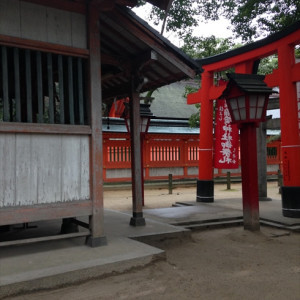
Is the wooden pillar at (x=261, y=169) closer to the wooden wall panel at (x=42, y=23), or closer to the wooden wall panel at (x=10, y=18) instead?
the wooden wall panel at (x=42, y=23)

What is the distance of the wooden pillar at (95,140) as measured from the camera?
5121 millimetres

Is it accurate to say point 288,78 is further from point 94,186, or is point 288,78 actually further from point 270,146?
point 270,146

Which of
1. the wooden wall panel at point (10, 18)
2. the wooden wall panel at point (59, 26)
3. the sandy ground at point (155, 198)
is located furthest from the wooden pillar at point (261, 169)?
the wooden wall panel at point (10, 18)

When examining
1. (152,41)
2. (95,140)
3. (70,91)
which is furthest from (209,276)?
(152,41)

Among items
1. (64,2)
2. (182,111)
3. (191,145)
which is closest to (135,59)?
(64,2)

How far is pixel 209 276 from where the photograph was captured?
4625mm

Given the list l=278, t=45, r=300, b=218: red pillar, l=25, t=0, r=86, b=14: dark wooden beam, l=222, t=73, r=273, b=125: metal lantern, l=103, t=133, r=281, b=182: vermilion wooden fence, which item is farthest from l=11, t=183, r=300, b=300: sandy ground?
l=103, t=133, r=281, b=182: vermilion wooden fence

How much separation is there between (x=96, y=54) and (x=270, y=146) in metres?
21.3

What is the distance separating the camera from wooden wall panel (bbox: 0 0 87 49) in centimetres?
462

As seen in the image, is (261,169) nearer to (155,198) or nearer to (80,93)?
(155,198)

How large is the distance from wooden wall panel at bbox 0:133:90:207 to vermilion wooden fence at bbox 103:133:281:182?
43.6 ft

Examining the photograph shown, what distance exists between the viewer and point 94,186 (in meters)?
5.13

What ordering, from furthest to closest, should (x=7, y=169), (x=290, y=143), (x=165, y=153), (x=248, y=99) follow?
1. (x=165, y=153)
2. (x=290, y=143)
3. (x=248, y=99)
4. (x=7, y=169)

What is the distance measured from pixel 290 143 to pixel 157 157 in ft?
39.5
